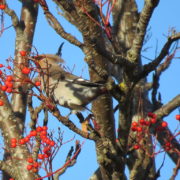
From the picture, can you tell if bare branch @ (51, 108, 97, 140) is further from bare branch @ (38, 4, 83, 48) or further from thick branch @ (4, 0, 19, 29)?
thick branch @ (4, 0, 19, 29)

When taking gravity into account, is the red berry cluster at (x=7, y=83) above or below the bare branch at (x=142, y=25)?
above

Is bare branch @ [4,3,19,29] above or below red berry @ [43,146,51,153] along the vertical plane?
above

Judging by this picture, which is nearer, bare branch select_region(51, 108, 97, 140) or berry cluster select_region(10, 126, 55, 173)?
bare branch select_region(51, 108, 97, 140)

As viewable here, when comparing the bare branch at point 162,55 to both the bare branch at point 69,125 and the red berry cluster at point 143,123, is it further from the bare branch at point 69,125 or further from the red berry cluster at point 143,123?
the red berry cluster at point 143,123

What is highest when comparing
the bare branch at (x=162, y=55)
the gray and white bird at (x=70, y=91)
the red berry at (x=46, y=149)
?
the gray and white bird at (x=70, y=91)

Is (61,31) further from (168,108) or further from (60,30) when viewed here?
(168,108)

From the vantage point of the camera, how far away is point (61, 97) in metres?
4.42

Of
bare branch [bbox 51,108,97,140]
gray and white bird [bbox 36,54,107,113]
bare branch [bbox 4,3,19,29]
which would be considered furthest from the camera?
bare branch [bbox 4,3,19,29]

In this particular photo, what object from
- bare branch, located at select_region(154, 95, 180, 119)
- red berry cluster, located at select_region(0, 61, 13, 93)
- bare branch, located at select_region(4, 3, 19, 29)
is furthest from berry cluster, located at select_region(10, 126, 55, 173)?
bare branch, located at select_region(4, 3, 19, 29)

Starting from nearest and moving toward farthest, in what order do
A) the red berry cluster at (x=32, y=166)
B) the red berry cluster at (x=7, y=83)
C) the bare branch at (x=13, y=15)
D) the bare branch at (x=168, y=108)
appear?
the red berry cluster at (x=7, y=83)
the red berry cluster at (x=32, y=166)
the bare branch at (x=168, y=108)
the bare branch at (x=13, y=15)

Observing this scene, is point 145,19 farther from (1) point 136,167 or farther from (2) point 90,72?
(1) point 136,167

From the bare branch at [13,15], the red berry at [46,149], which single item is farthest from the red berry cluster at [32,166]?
the bare branch at [13,15]

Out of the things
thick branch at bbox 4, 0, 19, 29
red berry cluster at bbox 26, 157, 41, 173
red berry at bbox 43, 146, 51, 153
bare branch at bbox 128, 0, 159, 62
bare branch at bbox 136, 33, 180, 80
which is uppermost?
→ thick branch at bbox 4, 0, 19, 29

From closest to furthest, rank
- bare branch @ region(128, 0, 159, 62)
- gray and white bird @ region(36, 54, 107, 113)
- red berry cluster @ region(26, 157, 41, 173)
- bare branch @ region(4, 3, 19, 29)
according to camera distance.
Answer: bare branch @ region(128, 0, 159, 62)
red berry cluster @ region(26, 157, 41, 173)
gray and white bird @ region(36, 54, 107, 113)
bare branch @ region(4, 3, 19, 29)
